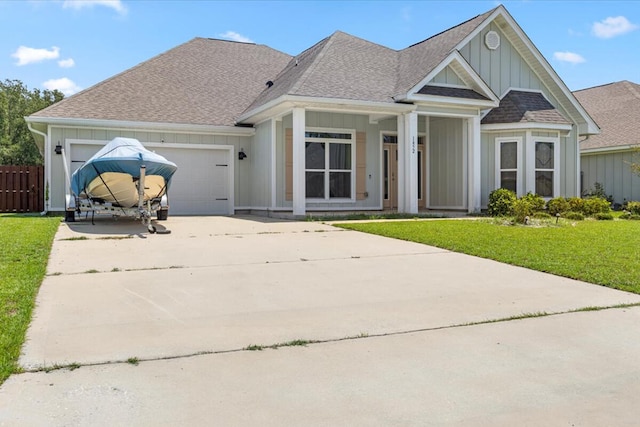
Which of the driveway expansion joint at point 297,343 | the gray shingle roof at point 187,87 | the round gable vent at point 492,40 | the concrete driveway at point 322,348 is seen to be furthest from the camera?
the round gable vent at point 492,40

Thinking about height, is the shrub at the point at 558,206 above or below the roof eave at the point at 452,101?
below

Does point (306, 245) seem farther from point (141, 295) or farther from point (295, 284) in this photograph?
point (141, 295)

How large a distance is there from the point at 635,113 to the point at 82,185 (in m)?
22.4

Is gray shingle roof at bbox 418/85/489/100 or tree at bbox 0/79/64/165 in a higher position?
tree at bbox 0/79/64/165

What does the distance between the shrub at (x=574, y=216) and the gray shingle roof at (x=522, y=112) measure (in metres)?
3.33

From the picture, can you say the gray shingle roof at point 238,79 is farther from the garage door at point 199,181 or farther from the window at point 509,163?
the window at point 509,163

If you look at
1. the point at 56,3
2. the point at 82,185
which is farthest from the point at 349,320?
the point at 56,3

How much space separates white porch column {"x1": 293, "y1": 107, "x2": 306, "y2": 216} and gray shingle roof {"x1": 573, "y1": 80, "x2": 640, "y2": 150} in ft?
48.3

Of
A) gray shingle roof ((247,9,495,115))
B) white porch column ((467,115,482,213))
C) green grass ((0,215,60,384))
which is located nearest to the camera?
green grass ((0,215,60,384))

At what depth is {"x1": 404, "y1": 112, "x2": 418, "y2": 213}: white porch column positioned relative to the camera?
14.8 metres

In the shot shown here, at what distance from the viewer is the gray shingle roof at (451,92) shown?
14.8 m

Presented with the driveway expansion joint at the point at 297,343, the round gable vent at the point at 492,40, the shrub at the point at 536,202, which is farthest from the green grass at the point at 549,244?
the round gable vent at the point at 492,40

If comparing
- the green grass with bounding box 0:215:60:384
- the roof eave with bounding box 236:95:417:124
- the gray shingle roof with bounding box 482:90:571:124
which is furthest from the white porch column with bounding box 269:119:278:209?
the gray shingle roof with bounding box 482:90:571:124

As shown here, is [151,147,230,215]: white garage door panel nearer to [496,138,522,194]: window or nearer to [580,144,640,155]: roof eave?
[496,138,522,194]: window
